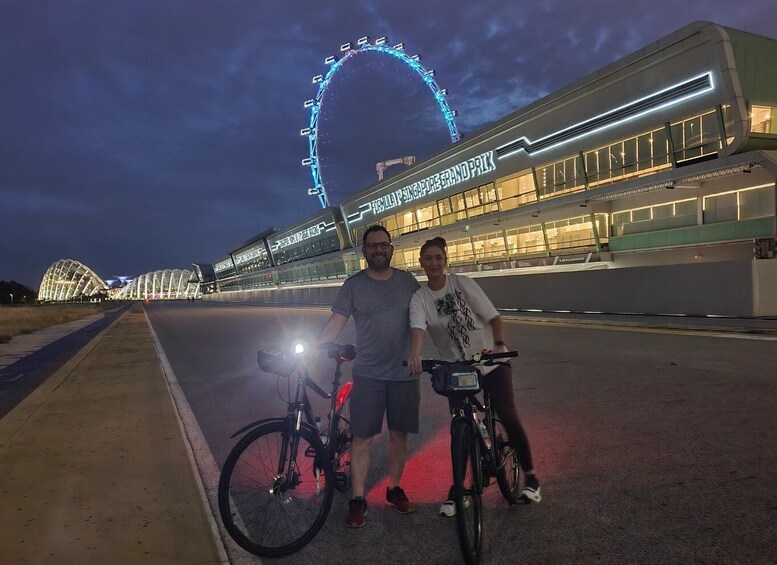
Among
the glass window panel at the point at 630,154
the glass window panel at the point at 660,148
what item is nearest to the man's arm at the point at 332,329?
the glass window panel at the point at 660,148

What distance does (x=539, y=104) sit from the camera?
3061 cm

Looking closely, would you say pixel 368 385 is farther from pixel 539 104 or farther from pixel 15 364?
pixel 539 104

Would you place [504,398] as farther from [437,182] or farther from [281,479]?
[437,182]

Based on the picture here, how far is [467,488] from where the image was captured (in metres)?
3.27

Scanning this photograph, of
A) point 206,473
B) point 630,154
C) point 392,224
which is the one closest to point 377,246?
point 206,473

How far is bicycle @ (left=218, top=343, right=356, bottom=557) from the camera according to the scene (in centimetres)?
338

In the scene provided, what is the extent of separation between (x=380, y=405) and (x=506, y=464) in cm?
102

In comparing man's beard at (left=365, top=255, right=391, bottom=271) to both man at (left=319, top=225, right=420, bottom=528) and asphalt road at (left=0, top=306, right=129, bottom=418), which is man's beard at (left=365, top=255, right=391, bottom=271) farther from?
asphalt road at (left=0, top=306, right=129, bottom=418)

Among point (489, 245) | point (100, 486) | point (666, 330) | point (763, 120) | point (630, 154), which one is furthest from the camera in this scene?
point (489, 245)

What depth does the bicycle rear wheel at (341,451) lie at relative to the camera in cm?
396

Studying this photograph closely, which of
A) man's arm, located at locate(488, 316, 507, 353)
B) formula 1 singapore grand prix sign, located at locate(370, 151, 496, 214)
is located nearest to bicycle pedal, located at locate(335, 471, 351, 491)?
man's arm, located at locate(488, 316, 507, 353)

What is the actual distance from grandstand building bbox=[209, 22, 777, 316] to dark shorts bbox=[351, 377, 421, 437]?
18.9 m

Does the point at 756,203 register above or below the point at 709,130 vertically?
below

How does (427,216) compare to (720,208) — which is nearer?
(720,208)
